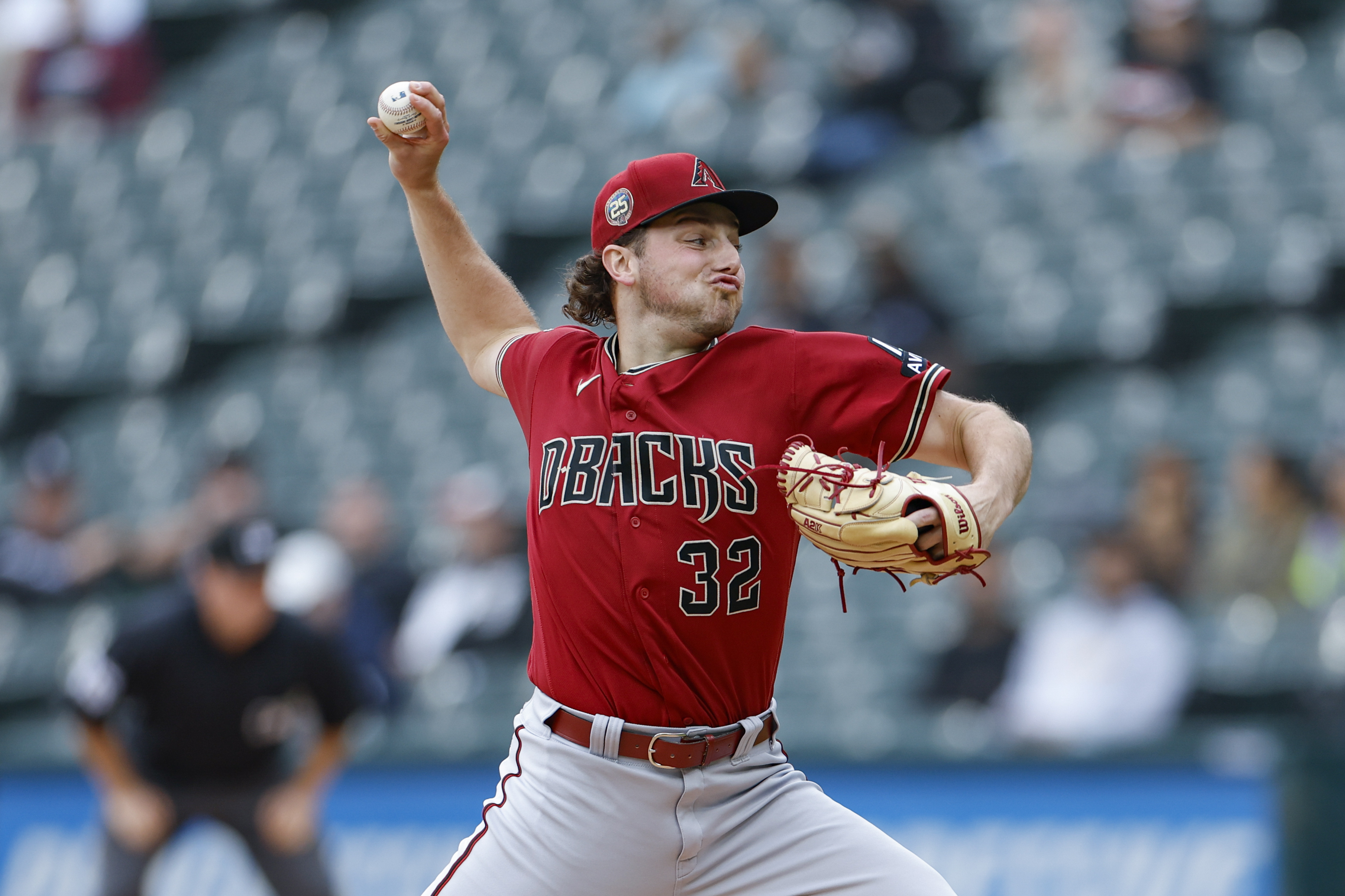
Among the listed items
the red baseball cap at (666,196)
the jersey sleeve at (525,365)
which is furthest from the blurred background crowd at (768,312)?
the red baseball cap at (666,196)

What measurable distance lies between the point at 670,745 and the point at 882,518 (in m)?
0.66

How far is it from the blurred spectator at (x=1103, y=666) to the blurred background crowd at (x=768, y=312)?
0.02 metres

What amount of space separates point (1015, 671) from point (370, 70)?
25.2 ft

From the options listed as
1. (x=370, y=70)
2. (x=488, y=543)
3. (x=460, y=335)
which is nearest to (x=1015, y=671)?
(x=488, y=543)

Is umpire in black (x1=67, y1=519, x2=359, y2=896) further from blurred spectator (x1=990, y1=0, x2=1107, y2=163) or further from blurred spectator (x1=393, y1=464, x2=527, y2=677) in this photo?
blurred spectator (x1=990, y1=0, x2=1107, y2=163)

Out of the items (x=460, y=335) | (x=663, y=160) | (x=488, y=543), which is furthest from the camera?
(x=488, y=543)

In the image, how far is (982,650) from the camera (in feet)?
23.1

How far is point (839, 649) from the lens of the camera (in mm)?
8203

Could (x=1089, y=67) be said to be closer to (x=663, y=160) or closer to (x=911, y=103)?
(x=911, y=103)

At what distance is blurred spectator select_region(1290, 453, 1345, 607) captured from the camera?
6.94 m

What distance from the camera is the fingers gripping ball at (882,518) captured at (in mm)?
2725

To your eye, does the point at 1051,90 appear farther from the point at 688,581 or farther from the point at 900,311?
the point at 688,581

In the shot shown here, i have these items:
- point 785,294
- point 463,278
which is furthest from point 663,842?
point 785,294

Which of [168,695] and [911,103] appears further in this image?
[911,103]
